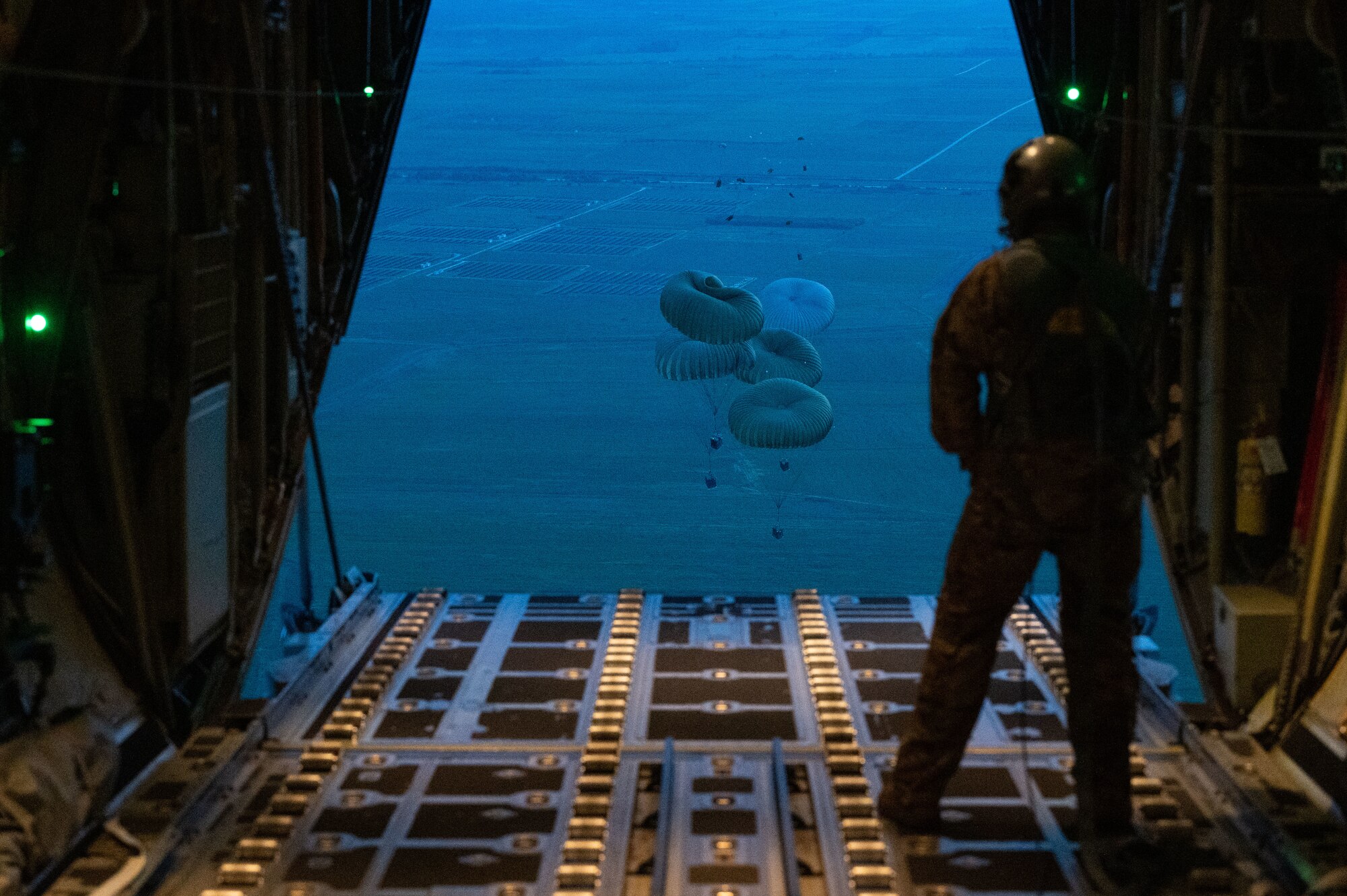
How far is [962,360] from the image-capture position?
160 inches

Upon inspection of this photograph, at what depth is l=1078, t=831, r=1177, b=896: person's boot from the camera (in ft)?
13.0

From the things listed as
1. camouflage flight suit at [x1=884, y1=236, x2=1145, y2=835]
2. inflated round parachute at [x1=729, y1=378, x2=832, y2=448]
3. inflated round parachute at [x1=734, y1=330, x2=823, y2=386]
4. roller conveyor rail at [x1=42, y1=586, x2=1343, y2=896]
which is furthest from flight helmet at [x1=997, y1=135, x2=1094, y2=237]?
inflated round parachute at [x1=734, y1=330, x2=823, y2=386]

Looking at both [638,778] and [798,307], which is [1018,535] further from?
[798,307]

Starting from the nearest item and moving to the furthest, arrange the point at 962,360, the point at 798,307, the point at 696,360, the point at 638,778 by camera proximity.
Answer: the point at 962,360 < the point at 638,778 < the point at 696,360 < the point at 798,307

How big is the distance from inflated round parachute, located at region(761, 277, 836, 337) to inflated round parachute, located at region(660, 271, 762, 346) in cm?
190

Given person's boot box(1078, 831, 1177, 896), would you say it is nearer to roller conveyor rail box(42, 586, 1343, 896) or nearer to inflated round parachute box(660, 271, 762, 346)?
roller conveyor rail box(42, 586, 1343, 896)

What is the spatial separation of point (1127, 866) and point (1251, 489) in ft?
6.15

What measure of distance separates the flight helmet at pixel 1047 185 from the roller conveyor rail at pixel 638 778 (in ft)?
3.56

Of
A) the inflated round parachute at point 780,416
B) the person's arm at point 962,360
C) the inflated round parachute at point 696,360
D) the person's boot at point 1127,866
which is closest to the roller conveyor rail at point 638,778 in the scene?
the person's boot at point 1127,866

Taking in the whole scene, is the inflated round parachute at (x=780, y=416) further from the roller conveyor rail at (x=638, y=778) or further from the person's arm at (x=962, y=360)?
the person's arm at (x=962, y=360)

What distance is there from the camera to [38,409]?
4.48 meters

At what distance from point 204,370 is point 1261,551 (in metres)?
4.04

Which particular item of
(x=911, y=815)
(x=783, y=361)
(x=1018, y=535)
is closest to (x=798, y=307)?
(x=783, y=361)

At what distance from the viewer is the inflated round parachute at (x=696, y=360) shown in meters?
11.5
